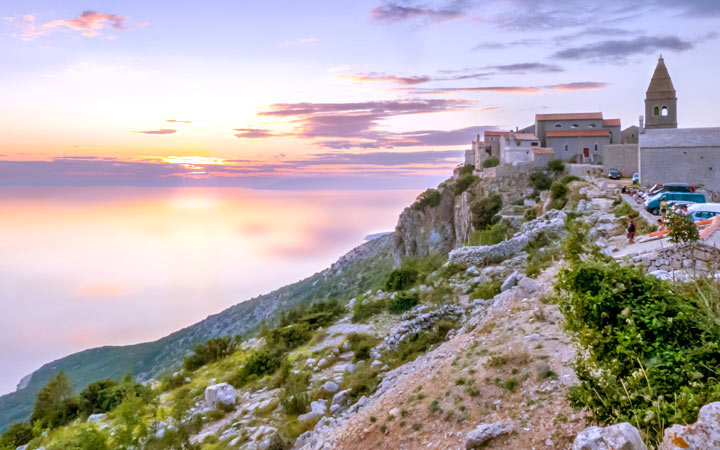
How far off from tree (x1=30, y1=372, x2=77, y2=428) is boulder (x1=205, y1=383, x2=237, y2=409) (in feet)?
23.5

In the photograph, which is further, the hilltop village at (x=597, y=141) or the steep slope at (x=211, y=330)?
the steep slope at (x=211, y=330)

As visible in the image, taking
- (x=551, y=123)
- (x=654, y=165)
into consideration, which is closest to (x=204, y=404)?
(x=654, y=165)

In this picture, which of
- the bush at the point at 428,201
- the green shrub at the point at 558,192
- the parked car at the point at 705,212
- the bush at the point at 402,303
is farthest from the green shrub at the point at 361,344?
the bush at the point at 428,201

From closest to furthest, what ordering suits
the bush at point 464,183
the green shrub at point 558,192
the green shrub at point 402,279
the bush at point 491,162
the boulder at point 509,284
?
the boulder at point 509,284
the green shrub at point 402,279
the green shrub at point 558,192
the bush at point 464,183
the bush at point 491,162

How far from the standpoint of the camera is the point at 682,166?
32.0 m

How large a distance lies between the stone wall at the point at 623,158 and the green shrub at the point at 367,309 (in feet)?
105

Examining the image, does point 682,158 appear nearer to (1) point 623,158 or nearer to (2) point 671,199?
(1) point 623,158

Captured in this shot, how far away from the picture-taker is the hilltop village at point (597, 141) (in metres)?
32.6

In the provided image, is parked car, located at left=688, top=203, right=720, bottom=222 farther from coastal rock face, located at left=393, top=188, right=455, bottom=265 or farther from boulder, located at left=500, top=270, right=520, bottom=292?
coastal rock face, located at left=393, top=188, right=455, bottom=265

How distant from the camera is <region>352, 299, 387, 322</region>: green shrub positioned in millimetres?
15234

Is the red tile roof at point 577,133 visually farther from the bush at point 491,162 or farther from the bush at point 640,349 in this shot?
the bush at point 640,349

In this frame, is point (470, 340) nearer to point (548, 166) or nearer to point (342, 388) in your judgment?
point (342, 388)

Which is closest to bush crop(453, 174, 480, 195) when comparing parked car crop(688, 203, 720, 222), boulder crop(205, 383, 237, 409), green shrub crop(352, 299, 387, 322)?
parked car crop(688, 203, 720, 222)

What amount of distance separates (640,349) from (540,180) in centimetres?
3644
